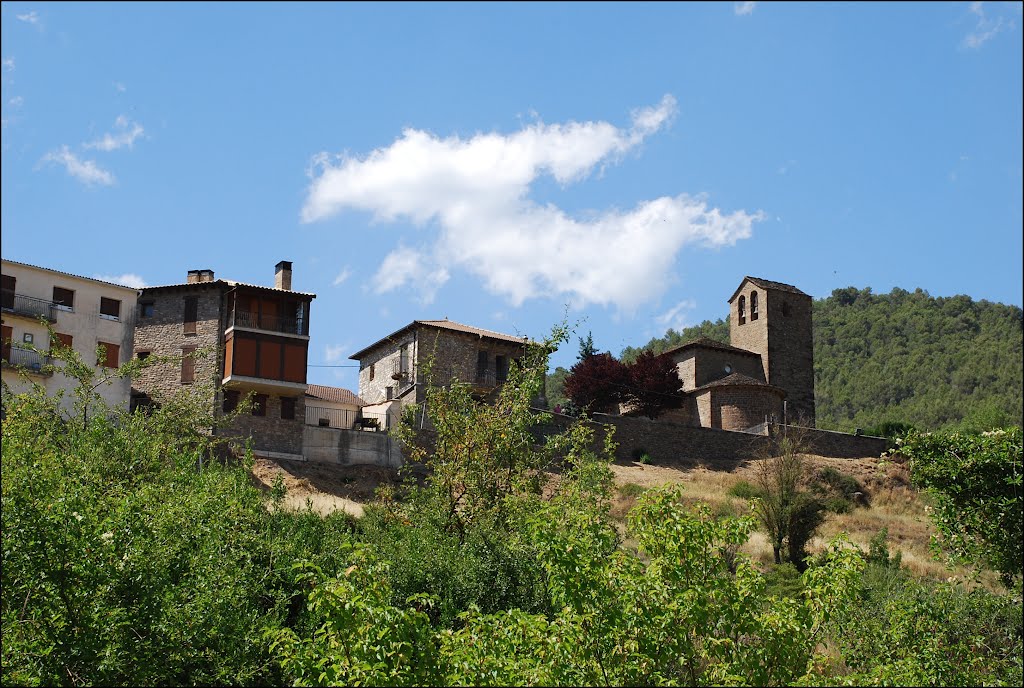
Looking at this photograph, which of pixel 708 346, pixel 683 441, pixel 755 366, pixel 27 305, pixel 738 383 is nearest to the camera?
pixel 27 305

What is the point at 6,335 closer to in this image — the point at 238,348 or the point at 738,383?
the point at 238,348

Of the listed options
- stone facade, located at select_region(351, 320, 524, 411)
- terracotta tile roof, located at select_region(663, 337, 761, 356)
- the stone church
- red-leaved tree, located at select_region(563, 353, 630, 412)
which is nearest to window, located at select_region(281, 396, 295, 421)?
stone facade, located at select_region(351, 320, 524, 411)

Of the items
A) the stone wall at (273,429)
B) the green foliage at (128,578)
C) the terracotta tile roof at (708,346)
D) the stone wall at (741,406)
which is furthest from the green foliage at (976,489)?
the terracotta tile roof at (708,346)

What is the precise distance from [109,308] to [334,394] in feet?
52.0

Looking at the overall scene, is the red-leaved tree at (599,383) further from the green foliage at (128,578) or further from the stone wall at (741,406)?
the green foliage at (128,578)

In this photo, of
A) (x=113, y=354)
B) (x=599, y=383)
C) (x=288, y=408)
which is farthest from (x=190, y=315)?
(x=599, y=383)

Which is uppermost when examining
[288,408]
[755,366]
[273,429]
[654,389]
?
[755,366]

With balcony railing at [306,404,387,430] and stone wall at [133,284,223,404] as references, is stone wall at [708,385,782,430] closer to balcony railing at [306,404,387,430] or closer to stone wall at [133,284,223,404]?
balcony railing at [306,404,387,430]

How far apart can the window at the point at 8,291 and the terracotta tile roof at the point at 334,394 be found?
54.2 ft

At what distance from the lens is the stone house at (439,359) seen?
1855 inches

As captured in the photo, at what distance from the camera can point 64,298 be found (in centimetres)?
3975

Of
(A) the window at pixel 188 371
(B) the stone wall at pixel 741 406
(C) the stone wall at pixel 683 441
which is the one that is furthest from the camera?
(B) the stone wall at pixel 741 406

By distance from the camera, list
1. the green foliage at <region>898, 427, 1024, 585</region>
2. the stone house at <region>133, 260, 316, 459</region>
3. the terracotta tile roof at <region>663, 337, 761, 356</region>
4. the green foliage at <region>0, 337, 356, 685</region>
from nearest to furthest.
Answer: the green foliage at <region>0, 337, 356, 685</region>, the green foliage at <region>898, 427, 1024, 585</region>, the stone house at <region>133, 260, 316, 459</region>, the terracotta tile roof at <region>663, 337, 761, 356</region>

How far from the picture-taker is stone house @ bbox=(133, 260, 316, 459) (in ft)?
135
